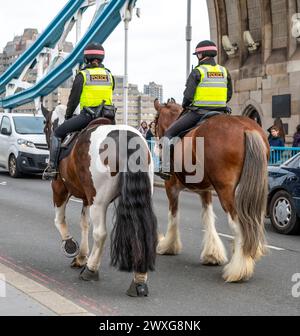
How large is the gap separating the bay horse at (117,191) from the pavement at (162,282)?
31 centimetres

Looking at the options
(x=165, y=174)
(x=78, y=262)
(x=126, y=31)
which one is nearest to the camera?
(x=78, y=262)

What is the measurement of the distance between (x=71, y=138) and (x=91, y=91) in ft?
1.87

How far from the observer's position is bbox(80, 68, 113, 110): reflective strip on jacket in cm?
759

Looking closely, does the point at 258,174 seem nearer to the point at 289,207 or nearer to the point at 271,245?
the point at 271,245

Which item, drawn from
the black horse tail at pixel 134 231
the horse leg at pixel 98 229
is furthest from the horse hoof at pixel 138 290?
the horse leg at pixel 98 229

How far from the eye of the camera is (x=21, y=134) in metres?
21.0

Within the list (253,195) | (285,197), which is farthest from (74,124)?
(285,197)

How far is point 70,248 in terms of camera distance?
7879mm

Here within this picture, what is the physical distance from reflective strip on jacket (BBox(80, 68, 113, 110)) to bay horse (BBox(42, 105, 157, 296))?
0.26 m

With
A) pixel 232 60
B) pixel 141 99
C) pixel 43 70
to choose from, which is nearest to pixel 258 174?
pixel 232 60

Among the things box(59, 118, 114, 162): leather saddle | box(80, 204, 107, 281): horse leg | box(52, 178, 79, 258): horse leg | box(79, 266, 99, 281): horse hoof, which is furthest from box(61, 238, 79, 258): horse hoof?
box(59, 118, 114, 162): leather saddle

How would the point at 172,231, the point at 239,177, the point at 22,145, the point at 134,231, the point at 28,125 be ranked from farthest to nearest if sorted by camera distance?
1. the point at 28,125
2. the point at 22,145
3. the point at 172,231
4. the point at 239,177
5. the point at 134,231

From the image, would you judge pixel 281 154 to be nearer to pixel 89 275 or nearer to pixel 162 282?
pixel 162 282

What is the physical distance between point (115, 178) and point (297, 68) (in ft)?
58.9
